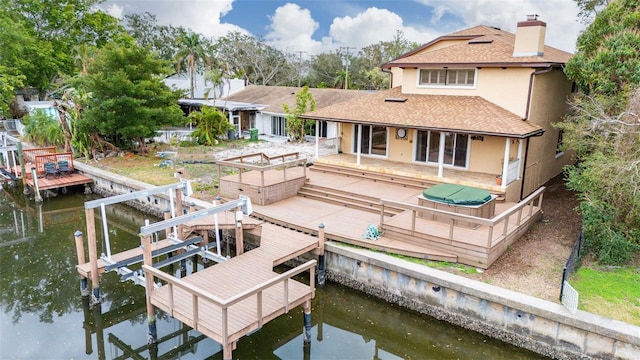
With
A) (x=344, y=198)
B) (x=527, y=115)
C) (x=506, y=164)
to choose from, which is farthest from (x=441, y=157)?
(x=344, y=198)

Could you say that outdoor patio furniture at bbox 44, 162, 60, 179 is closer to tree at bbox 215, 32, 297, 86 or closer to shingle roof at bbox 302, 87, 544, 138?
shingle roof at bbox 302, 87, 544, 138

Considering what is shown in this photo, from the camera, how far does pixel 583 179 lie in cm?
1035

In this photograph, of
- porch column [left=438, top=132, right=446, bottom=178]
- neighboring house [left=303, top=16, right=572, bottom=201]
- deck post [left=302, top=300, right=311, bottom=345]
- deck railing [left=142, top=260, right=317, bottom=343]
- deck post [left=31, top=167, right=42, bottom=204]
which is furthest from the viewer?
deck post [left=31, top=167, right=42, bottom=204]

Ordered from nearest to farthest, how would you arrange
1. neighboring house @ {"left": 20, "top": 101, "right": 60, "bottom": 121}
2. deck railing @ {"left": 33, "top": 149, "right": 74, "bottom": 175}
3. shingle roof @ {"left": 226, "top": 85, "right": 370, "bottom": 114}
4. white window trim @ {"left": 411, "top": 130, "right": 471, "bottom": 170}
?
1. white window trim @ {"left": 411, "top": 130, "right": 471, "bottom": 170}
2. deck railing @ {"left": 33, "top": 149, "right": 74, "bottom": 175}
3. neighboring house @ {"left": 20, "top": 101, "right": 60, "bottom": 121}
4. shingle roof @ {"left": 226, "top": 85, "right": 370, "bottom": 114}

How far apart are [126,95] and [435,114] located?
14.6 meters

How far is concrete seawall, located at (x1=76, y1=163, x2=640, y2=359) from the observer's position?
7.30 m

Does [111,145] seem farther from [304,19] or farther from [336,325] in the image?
[304,19]

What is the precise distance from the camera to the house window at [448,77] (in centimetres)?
1525

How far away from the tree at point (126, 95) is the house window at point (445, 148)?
12676 millimetres

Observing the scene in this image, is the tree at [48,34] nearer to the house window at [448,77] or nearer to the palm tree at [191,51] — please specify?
the palm tree at [191,51]

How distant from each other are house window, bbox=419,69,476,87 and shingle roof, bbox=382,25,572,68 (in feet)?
1.66

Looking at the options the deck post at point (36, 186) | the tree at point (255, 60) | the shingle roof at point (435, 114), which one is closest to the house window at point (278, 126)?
the shingle roof at point (435, 114)

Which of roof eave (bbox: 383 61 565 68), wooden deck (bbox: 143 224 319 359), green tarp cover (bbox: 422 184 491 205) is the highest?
roof eave (bbox: 383 61 565 68)

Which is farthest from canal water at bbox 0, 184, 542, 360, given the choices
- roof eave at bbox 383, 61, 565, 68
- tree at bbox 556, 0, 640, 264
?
roof eave at bbox 383, 61, 565, 68
